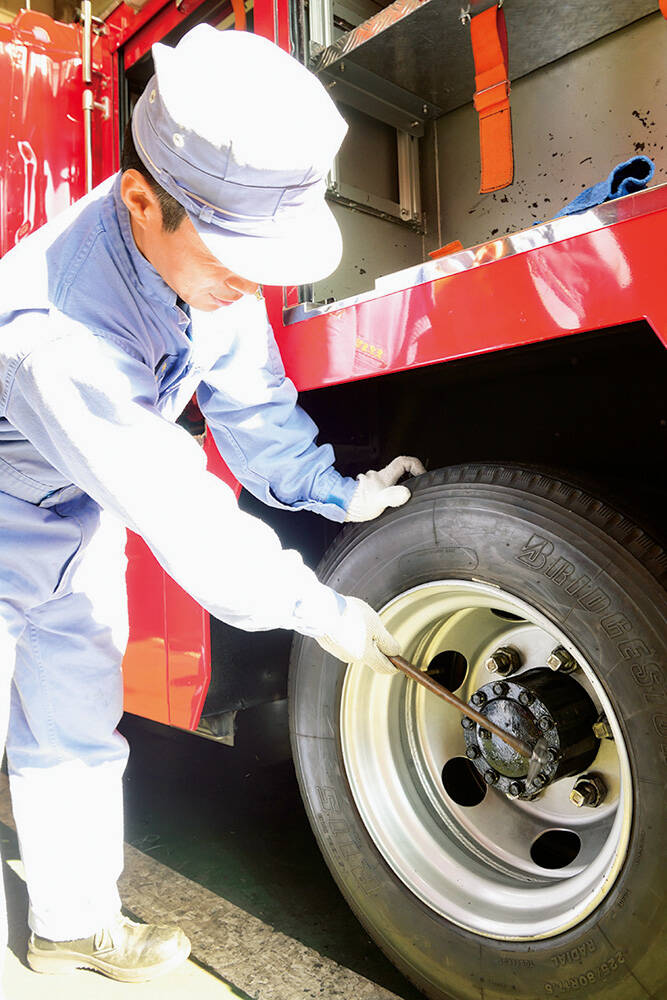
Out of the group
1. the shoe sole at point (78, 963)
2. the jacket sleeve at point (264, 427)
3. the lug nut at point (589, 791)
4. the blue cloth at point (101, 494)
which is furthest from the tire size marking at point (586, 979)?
the jacket sleeve at point (264, 427)

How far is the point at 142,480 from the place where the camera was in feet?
3.76

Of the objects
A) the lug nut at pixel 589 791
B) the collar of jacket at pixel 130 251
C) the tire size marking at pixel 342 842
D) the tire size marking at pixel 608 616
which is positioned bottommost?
the tire size marking at pixel 342 842

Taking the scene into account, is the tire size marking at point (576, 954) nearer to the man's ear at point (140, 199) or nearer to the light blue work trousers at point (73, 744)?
the light blue work trousers at point (73, 744)

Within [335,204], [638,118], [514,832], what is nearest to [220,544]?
[514,832]

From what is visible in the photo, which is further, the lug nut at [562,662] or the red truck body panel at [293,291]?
the lug nut at [562,662]

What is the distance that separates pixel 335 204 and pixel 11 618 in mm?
1329

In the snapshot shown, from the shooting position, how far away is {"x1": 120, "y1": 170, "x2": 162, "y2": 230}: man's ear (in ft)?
3.86

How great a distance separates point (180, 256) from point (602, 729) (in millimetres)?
1114

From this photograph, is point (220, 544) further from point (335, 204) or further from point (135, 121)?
point (335, 204)

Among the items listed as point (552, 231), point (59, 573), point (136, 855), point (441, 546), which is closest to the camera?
point (552, 231)

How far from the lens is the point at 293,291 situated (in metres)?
1.59

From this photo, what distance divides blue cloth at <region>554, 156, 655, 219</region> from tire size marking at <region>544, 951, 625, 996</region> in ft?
3.72

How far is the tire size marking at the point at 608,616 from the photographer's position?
3.67 ft

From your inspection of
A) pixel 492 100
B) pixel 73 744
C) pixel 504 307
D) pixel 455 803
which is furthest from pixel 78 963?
pixel 492 100
